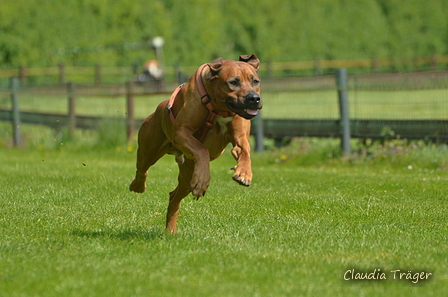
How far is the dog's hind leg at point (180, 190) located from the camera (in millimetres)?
5773

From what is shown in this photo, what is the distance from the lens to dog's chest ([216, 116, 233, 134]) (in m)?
5.43

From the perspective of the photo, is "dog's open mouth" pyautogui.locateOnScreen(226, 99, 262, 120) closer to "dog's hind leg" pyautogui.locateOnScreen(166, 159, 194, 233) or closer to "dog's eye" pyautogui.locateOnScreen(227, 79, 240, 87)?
"dog's eye" pyautogui.locateOnScreen(227, 79, 240, 87)

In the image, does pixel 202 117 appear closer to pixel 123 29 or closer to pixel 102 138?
pixel 102 138

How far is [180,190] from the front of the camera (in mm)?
5945

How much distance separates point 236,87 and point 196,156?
0.58 metres

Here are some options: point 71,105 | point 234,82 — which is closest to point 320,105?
point 71,105

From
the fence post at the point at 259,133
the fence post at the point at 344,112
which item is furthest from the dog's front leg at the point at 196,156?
the fence post at the point at 259,133

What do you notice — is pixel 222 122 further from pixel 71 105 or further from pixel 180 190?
pixel 71 105

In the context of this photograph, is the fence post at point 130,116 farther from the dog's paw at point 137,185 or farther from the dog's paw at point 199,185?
the dog's paw at point 199,185

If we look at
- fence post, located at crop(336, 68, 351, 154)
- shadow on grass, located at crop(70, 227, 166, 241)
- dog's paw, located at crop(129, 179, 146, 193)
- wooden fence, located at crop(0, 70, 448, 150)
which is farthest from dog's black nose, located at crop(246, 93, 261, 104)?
fence post, located at crop(336, 68, 351, 154)

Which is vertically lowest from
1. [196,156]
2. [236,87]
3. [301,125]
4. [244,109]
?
[301,125]

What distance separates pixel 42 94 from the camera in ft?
55.2

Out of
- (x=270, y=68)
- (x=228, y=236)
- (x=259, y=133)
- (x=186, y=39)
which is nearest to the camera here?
(x=228, y=236)

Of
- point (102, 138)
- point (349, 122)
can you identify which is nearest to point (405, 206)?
point (349, 122)
